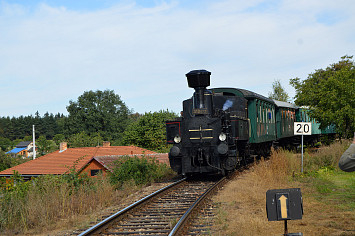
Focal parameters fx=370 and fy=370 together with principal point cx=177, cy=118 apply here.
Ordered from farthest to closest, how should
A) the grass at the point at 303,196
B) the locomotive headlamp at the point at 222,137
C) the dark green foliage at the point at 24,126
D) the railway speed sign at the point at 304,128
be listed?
the dark green foliage at the point at 24,126 → the railway speed sign at the point at 304,128 → the locomotive headlamp at the point at 222,137 → the grass at the point at 303,196

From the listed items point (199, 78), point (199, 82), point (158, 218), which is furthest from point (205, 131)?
point (158, 218)

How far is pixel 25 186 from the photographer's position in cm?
1111

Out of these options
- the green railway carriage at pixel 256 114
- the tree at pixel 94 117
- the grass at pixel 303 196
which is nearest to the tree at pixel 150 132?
the tree at pixel 94 117

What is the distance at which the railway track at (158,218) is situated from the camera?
676 centimetres

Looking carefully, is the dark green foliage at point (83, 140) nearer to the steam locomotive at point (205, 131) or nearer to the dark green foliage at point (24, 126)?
the steam locomotive at point (205, 131)

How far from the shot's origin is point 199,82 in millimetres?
13242

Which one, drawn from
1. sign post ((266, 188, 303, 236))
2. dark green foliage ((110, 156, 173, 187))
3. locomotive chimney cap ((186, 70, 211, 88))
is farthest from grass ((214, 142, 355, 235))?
locomotive chimney cap ((186, 70, 211, 88))

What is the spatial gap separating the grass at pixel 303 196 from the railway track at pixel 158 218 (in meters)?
0.62

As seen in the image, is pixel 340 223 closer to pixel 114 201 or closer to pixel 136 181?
pixel 114 201

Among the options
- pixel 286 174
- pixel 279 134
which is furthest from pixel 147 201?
pixel 279 134

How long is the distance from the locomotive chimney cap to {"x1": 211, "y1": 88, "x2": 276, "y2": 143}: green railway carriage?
222cm

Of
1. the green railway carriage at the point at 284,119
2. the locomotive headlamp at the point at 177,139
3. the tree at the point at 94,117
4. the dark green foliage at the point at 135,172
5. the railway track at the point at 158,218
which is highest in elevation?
the tree at the point at 94,117

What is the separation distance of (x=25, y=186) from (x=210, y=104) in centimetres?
669

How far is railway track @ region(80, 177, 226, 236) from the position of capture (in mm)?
6758
